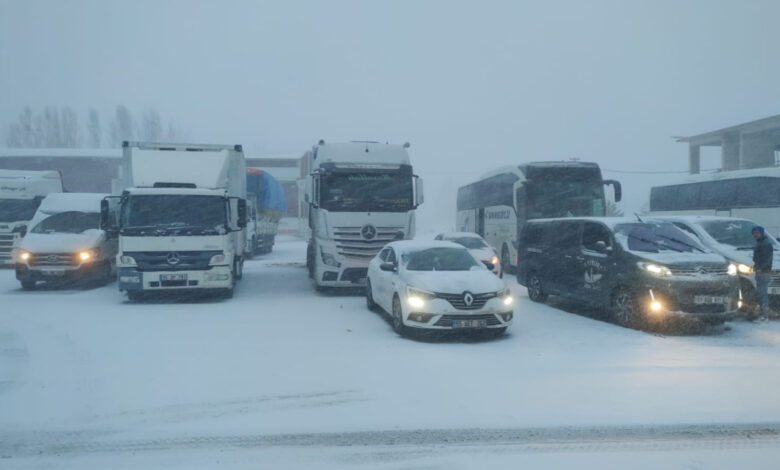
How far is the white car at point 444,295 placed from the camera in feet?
33.7

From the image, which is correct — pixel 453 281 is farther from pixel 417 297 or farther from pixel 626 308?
pixel 626 308

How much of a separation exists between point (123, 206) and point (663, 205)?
2142cm

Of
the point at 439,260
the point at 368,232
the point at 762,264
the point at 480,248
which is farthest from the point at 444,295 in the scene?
the point at 480,248

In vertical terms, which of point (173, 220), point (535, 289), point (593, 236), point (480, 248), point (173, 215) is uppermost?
point (173, 215)

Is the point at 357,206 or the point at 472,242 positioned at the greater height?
the point at 357,206

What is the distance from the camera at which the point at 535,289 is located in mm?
15344

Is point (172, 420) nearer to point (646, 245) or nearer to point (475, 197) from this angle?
point (646, 245)

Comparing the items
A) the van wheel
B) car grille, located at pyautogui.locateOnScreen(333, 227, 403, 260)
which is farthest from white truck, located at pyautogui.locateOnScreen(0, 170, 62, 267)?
the van wheel

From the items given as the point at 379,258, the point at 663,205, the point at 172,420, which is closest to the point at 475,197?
the point at 663,205

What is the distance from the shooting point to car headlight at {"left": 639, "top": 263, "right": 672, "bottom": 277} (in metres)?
10.9

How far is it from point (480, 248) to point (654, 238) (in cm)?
725

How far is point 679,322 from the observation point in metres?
12.4

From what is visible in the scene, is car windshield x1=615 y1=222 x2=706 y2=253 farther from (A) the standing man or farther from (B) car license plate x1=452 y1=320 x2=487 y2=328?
(B) car license plate x1=452 y1=320 x2=487 y2=328

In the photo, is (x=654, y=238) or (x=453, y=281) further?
(x=654, y=238)
